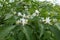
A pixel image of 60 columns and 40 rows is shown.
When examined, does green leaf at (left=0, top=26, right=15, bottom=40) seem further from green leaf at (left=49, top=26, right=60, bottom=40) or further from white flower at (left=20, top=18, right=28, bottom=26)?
green leaf at (left=49, top=26, right=60, bottom=40)

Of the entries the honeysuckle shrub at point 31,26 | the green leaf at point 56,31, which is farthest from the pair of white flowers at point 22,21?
the green leaf at point 56,31

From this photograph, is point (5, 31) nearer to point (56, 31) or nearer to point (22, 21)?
point (22, 21)

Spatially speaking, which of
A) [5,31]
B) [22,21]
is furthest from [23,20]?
[5,31]

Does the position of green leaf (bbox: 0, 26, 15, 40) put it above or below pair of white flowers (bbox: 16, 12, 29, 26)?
below

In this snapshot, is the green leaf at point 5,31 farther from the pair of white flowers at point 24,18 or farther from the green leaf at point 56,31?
the green leaf at point 56,31

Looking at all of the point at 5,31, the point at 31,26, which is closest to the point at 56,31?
the point at 31,26

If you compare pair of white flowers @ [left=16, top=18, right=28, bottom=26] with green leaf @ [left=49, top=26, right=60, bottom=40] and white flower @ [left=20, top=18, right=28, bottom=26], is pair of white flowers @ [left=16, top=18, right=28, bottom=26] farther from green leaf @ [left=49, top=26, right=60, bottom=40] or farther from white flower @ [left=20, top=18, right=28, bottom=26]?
green leaf @ [left=49, top=26, right=60, bottom=40]

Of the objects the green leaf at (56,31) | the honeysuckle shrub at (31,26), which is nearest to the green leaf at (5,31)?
the honeysuckle shrub at (31,26)

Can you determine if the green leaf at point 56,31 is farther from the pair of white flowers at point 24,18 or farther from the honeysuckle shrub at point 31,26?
the pair of white flowers at point 24,18

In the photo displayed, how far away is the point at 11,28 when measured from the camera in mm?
1001

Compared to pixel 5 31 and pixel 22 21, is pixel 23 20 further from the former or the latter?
pixel 5 31

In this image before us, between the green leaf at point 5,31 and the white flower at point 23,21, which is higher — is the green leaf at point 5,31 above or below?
below

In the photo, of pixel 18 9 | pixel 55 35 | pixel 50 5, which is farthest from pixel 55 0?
pixel 55 35

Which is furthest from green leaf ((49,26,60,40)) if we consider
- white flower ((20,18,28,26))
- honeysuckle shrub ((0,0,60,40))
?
white flower ((20,18,28,26))
